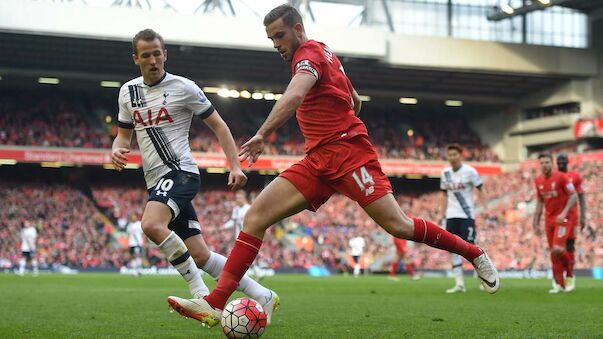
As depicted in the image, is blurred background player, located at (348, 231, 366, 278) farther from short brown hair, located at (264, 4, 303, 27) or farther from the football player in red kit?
short brown hair, located at (264, 4, 303, 27)

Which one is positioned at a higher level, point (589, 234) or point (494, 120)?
point (494, 120)

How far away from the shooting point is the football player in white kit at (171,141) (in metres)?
7.82

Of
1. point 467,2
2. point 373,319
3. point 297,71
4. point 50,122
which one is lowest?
point 373,319

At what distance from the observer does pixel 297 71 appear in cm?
673

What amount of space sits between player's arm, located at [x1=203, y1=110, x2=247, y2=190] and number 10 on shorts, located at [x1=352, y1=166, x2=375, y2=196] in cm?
89

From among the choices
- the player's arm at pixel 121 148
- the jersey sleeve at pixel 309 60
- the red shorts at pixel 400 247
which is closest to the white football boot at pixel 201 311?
the player's arm at pixel 121 148

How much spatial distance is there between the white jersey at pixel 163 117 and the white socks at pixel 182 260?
26.1 inches

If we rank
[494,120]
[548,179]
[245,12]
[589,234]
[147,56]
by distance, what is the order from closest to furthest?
[147,56], [548,179], [589,234], [245,12], [494,120]

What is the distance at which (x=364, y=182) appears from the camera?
696 centimetres

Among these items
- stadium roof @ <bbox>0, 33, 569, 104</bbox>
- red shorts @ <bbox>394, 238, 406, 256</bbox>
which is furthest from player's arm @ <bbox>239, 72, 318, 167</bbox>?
stadium roof @ <bbox>0, 33, 569, 104</bbox>

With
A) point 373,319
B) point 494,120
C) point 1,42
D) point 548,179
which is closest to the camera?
point 373,319

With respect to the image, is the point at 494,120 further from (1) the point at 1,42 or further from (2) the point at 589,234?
(1) the point at 1,42

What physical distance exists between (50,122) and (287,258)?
49.7ft

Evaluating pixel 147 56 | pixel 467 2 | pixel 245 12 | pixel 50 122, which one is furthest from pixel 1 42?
pixel 147 56
